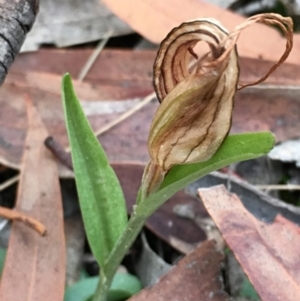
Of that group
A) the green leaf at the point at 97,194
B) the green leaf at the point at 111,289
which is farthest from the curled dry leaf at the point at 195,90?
the green leaf at the point at 111,289

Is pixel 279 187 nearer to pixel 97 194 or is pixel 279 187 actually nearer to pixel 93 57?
pixel 97 194

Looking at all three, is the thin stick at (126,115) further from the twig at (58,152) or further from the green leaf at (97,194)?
the green leaf at (97,194)

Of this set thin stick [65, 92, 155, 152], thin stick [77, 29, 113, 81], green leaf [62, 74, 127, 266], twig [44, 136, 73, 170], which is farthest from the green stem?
thin stick [77, 29, 113, 81]

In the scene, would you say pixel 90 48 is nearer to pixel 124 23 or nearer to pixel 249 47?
pixel 124 23

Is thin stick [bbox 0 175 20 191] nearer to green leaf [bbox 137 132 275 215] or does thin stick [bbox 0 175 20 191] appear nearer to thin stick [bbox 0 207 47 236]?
thin stick [bbox 0 207 47 236]

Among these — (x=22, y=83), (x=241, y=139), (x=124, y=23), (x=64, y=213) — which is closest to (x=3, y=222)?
(x=64, y=213)
